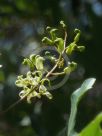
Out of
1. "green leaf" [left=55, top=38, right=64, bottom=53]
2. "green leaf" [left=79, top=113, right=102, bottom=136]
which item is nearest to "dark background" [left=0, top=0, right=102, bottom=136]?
"green leaf" [left=55, top=38, right=64, bottom=53]

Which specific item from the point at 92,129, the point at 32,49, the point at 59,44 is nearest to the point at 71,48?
the point at 59,44

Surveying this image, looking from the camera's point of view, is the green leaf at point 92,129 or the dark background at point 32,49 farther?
the dark background at point 32,49

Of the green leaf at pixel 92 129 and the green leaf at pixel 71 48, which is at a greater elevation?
the green leaf at pixel 71 48

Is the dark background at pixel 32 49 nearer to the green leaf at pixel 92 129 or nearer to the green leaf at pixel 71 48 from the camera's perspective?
the green leaf at pixel 71 48

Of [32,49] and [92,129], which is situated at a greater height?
[32,49]

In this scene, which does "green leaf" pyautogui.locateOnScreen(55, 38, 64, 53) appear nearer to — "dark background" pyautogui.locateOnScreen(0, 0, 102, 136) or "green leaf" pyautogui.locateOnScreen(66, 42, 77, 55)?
"green leaf" pyautogui.locateOnScreen(66, 42, 77, 55)

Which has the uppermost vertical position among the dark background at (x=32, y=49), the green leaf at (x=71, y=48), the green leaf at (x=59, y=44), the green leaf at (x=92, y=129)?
the dark background at (x=32, y=49)

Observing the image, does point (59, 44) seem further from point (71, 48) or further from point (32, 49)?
point (32, 49)

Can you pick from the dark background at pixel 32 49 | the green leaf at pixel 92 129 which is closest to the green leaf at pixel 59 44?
the green leaf at pixel 92 129
